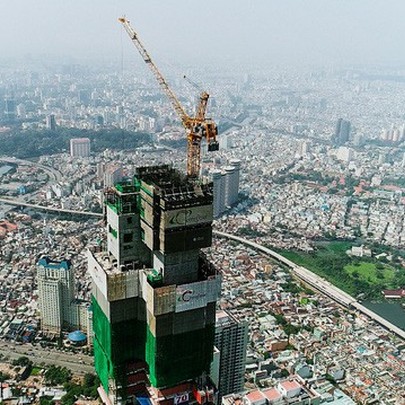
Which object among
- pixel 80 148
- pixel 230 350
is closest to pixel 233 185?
pixel 80 148

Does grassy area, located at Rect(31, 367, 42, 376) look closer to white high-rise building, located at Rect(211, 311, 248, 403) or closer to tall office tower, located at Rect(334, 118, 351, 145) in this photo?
white high-rise building, located at Rect(211, 311, 248, 403)

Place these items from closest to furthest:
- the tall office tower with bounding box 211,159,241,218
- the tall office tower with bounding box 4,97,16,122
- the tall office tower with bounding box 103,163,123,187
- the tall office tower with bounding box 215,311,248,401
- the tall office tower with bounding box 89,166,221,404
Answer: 1. the tall office tower with bounding box 89,166,221,404
2. the tall office tower with bounding box 215,311,248,401
3. the tall office tower with bounding box 211,159,241,218
4. the tall office tower with bounding box 103,163,123,187
5. the tall office tower with bounding box 4,97,16,122

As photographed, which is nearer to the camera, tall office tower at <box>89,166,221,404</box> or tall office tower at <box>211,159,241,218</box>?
tall office tower at <box>89,166,221,404</box>

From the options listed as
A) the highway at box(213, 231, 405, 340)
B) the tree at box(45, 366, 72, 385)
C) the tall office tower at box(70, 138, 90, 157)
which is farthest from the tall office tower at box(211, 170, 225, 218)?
the tree at box(45, 366, 72, 385)

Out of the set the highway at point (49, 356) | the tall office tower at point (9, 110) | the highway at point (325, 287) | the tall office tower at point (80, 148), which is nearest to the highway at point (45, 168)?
the tall office tower at point (80, 148)

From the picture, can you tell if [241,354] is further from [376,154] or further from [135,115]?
[135,115]

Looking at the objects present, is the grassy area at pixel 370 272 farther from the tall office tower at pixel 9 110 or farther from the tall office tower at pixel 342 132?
the tall office tower at pixel 9 110

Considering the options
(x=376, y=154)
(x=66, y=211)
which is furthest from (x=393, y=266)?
(x=376, y=154)
